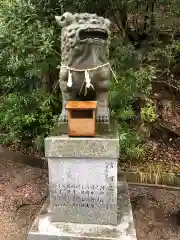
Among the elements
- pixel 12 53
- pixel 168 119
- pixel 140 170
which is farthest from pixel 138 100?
pixel 12 53

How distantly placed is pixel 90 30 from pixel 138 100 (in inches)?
111

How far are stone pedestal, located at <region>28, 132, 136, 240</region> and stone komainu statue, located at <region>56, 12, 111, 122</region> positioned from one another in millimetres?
428

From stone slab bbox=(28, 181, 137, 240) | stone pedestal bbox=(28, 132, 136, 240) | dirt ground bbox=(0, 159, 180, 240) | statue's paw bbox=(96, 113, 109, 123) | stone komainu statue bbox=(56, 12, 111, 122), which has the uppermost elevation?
stone komainu statue bbox=(56, 12, 111, 122)

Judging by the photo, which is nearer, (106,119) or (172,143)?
(106,119)

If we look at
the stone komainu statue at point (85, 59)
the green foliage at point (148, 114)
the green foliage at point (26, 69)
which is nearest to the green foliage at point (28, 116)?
the green foliage at point (26, 69)

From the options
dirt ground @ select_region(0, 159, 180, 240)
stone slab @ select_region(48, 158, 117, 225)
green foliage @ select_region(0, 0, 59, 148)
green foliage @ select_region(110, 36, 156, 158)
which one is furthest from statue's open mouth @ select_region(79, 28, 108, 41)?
dirt ground @ select_region(0, 159, 180, 240)

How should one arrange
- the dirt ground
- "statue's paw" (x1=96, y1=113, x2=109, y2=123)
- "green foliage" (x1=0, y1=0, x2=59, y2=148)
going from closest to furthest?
"statue's paw" (x1=96, y1=113, x2=109, y2=123), the dirt ground, "green foliage" (x1=0, y1=0, x2=59, y2=148)

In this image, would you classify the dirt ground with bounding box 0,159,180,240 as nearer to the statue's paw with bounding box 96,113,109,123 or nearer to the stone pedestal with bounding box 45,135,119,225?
the stone pedestal with bounding box 45,135,119,225

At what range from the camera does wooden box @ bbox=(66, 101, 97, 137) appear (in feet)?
8.60

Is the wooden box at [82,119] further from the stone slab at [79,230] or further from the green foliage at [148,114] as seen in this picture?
the green foliage at [148,114]

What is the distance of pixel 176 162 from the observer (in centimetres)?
484

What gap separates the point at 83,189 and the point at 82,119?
0.63 meters

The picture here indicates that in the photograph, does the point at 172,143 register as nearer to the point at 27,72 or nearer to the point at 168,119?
the point at 168,119

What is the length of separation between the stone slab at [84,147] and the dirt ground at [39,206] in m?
1.37
